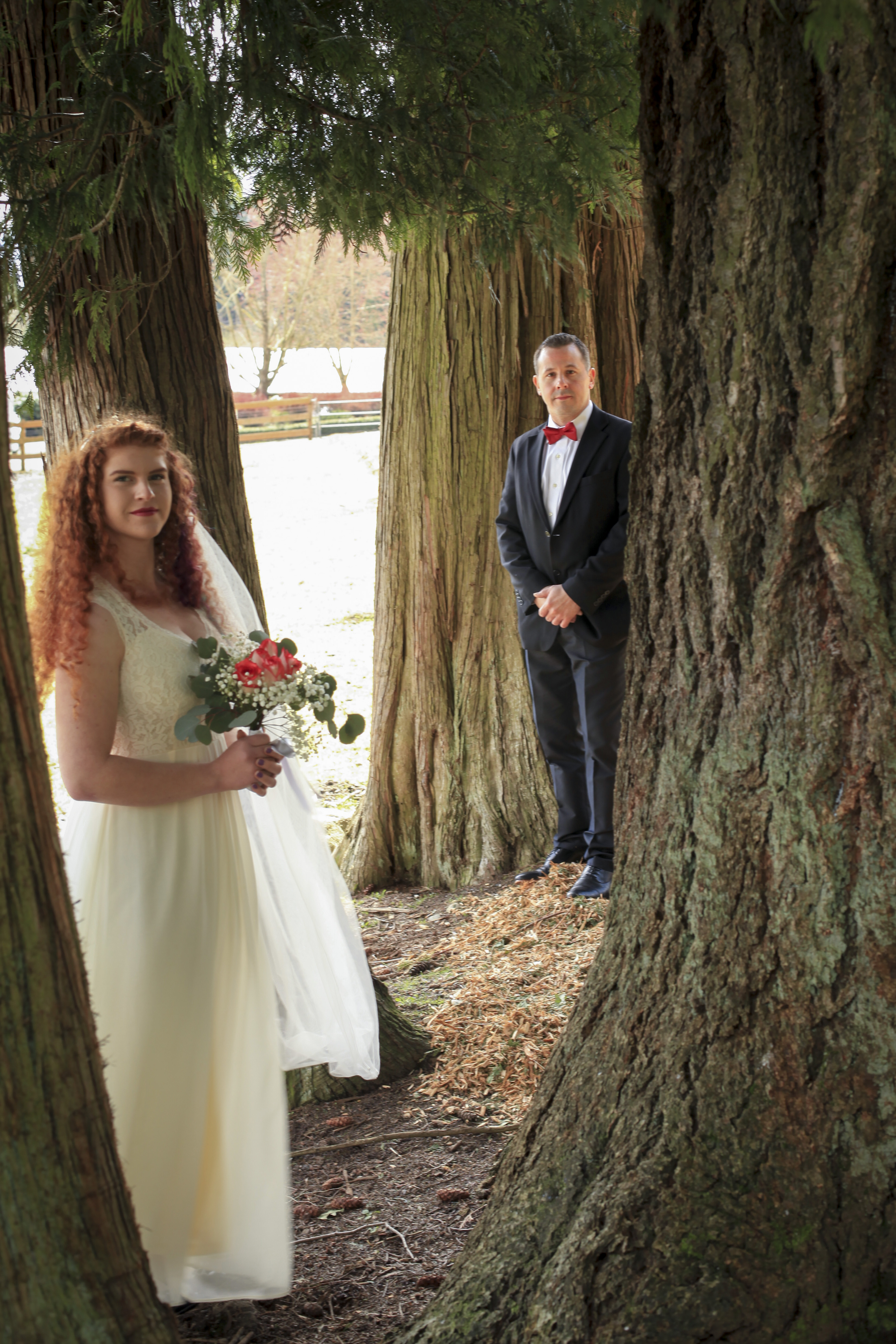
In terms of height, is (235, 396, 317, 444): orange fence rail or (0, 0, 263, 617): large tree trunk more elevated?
(235, 396, 317, 444): orange fence rail

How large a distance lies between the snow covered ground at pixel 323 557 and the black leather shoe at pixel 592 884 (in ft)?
4.34

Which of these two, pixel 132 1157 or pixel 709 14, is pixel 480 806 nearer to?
pixel 132 1157

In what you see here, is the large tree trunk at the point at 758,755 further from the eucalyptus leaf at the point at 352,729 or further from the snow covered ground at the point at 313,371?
the snow covered ground at the point at 313,371

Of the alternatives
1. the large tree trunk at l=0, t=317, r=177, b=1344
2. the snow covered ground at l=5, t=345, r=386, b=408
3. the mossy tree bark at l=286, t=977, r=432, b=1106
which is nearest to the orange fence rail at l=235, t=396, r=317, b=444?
the snow covered ground at l=5, t=345, r=386, b=408

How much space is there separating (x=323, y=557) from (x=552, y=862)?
11637 millimetres

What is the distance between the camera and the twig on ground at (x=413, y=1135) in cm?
305

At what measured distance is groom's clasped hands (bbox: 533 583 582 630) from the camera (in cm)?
450

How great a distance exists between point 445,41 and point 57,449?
62.8 inches

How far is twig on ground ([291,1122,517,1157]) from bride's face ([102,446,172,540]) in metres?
1.82

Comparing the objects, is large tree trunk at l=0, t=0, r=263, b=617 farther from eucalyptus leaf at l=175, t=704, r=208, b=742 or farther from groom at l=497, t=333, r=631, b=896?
groom at l=497, t=333, r=631, b=896

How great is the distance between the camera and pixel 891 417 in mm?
1577

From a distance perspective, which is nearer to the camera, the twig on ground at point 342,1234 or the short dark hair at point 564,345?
the twig on ground at point 342,1234

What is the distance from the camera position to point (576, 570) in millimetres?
4633

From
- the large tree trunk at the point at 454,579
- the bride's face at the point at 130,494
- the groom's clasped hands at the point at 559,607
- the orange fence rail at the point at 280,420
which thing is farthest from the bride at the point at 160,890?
the orange fence rail at the point at 280,420
